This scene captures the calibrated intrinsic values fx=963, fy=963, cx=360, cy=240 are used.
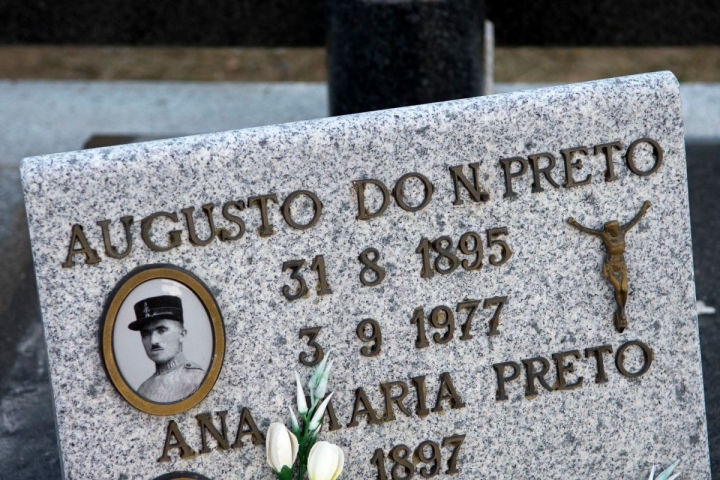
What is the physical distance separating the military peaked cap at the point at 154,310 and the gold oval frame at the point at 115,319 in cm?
4

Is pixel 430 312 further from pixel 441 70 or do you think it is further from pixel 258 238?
pixel 441 70

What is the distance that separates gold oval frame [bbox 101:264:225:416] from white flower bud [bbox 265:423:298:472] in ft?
0.61

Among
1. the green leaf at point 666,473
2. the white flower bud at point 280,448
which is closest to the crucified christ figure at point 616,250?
the green leaf at point 666,473

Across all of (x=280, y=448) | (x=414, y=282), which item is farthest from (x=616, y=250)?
(x=280, y=448)

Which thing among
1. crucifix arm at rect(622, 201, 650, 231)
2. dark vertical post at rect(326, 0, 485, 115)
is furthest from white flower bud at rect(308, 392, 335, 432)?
dark vertical post at rect(326, 0, 485, 115)

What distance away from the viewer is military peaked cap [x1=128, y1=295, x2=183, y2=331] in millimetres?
2133

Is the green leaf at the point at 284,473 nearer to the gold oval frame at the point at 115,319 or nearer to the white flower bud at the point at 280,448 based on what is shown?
the white flower bud at the point at 280,448

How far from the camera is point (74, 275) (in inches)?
82.6

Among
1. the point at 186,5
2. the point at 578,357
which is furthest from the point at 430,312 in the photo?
the point at 186,5

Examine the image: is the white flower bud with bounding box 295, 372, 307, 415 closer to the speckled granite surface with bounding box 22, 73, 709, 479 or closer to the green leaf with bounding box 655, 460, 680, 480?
the speckled granite surface with bounding box 22, 73, 709, 479

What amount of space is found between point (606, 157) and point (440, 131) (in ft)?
1.35

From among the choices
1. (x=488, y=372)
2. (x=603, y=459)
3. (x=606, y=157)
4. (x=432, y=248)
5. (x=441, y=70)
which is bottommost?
(x=603, y=459)

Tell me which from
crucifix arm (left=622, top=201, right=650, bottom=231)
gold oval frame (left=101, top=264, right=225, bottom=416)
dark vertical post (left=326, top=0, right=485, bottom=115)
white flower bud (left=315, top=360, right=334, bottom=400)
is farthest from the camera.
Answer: dark vertical post (left=326, top=0, right=485, bottom=115)

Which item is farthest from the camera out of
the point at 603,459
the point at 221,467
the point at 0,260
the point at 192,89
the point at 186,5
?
the point at 192,89
